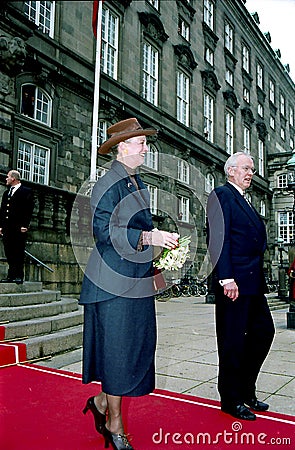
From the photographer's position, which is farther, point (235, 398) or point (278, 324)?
point (278, 324)

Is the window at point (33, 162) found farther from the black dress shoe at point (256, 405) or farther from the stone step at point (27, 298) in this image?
the black dress shoe at point (256, 405)

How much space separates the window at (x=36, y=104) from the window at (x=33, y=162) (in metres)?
0.84

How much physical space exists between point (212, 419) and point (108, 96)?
12.5 meters

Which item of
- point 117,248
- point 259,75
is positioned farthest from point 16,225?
point 259,75

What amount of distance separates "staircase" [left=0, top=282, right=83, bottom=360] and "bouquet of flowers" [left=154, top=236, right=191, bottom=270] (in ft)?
9.80

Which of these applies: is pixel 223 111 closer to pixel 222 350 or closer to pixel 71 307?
pixel 71 307

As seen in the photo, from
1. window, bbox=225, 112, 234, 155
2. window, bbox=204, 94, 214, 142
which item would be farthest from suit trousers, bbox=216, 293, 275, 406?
window, bbox=225, 112, 234, 155

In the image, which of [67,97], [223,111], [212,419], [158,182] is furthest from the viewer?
[223,111]

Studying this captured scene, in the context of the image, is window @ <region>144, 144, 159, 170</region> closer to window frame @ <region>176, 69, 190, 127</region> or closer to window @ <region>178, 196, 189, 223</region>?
window frame @ <region>176, 69, 190, 127</region>

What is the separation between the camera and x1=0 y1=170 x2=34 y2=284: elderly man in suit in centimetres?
709

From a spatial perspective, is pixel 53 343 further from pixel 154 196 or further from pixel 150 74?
pixel 150 74

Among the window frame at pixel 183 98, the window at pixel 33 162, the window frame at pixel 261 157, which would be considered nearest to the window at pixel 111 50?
the window at pixel 33 162

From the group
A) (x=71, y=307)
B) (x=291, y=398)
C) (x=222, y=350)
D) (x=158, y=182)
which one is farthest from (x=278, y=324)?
(x=158, y=182)

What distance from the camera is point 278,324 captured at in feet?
32.0
